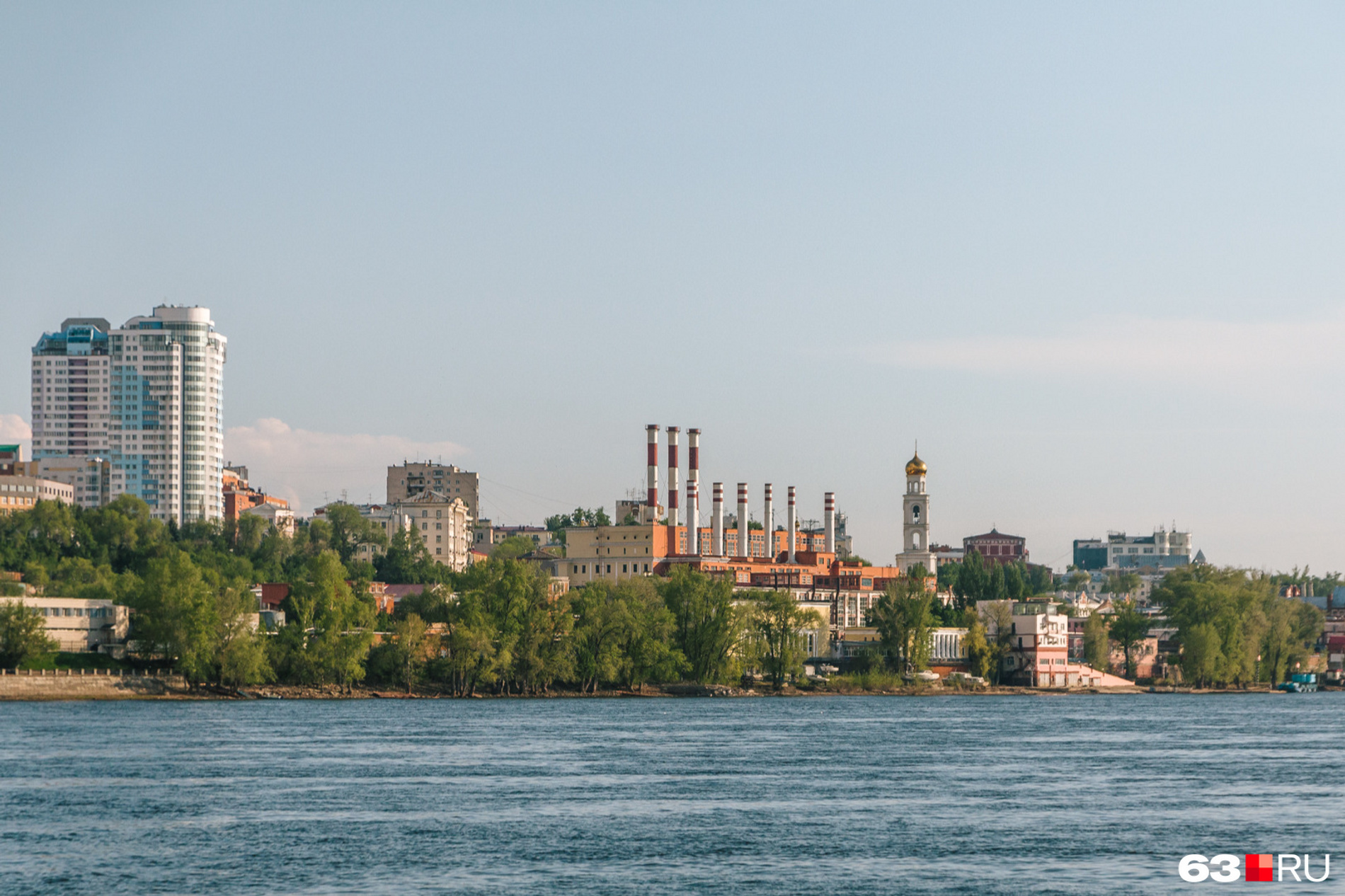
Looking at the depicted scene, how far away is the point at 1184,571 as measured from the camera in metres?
164

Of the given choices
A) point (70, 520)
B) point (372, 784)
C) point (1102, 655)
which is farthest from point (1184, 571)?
point (372, 784)

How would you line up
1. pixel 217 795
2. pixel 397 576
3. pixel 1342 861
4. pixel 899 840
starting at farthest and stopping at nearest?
pixel 397 576 → pixel 217 795 → pixel 899 840 → pixel 1342 861

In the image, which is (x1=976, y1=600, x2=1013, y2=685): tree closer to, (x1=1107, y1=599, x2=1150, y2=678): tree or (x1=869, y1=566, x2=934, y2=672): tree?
(x1=1107, y1=599, x2=1150, y2=678): tree

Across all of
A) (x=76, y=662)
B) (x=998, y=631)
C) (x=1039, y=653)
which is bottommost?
(x=1039, y=653)

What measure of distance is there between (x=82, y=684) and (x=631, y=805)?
6159cm

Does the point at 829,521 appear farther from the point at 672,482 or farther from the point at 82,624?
the point at 82,624

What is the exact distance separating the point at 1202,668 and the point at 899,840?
4380 inches

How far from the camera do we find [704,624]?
395 ft

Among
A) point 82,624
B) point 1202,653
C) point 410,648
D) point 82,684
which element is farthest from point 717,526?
point 82,684

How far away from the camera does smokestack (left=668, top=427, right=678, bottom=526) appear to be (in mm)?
168250

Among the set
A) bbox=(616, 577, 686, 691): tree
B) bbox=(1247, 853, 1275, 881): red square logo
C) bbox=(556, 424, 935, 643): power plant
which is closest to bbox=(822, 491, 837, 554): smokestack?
bbox=(556, 424, 935, 643): power plant

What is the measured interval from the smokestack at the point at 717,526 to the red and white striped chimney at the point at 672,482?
3973 mm

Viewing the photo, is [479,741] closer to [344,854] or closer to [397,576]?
[344,854]

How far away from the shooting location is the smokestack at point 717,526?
171 m
